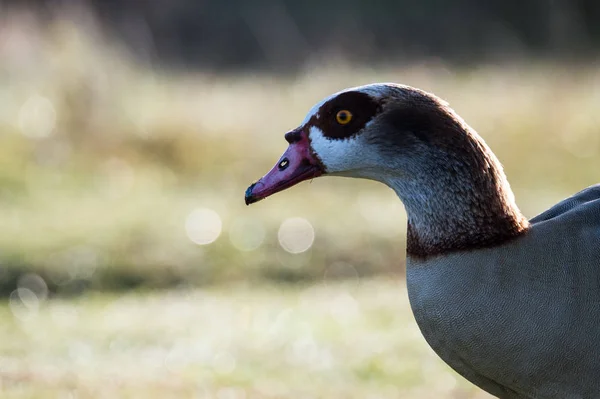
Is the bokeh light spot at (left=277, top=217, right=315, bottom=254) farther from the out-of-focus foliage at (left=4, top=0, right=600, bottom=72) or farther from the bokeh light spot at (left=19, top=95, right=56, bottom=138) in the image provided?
the out-of-focus foliage at (left=4, top=0, right=600, bottom=72)

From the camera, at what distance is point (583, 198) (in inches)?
116

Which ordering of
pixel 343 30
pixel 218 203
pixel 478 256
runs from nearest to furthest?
pixel 478 256, pixel 218 203, pixel 343 30

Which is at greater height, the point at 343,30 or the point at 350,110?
the point at 343,30

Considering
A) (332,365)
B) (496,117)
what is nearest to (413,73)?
(496,117)

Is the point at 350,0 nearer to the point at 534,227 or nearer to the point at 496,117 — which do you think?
the point at 496,117

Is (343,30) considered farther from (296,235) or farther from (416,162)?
(416,162)

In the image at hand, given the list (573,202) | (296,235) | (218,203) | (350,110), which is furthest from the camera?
(218,203)

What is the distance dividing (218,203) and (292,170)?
5193mm

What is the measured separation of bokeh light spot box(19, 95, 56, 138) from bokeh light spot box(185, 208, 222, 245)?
1906mm

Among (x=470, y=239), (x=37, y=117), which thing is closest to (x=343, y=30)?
(x=37, y=117)

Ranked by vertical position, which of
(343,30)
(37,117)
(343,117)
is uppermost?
(343,30)

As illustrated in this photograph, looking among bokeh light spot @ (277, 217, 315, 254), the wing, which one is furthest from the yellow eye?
bokeh light spot @ (277, 217, 315, 254)

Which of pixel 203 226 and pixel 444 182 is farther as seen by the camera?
pixel 203 226

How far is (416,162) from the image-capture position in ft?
8.93
